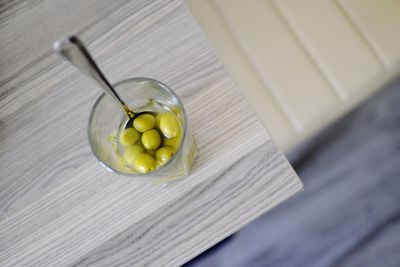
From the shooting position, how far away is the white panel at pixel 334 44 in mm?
685

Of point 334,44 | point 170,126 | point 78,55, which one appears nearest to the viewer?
point 78,55

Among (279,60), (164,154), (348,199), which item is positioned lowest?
(348,199)

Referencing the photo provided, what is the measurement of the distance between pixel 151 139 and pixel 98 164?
0.11 m

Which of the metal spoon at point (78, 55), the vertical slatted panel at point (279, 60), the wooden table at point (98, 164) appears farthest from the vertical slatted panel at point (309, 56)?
the metal spoon at point (78, 55)

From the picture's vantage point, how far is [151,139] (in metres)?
0.43

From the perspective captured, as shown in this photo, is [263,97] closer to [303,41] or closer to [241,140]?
[303,41]

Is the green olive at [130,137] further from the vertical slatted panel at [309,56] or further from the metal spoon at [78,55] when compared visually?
the vertical slatted panel at [309,56]

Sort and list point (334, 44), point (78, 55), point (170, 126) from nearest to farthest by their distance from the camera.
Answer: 1. point (78, 55)
2. point (170, 126)
3. point (334, 44)

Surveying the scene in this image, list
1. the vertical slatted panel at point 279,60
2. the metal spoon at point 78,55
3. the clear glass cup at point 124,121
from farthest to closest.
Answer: the vertical slatted panel at point 279,60 < the clear glass cup at point 124,121 < the metal spoon at point 78,55

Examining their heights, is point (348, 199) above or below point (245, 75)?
Answer: below

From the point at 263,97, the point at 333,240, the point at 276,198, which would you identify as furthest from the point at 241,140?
the point at 333,240

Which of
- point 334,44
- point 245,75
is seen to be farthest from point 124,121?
point 334,44

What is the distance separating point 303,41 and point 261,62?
0.08 m

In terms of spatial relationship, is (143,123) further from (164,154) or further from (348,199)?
(348,199)
